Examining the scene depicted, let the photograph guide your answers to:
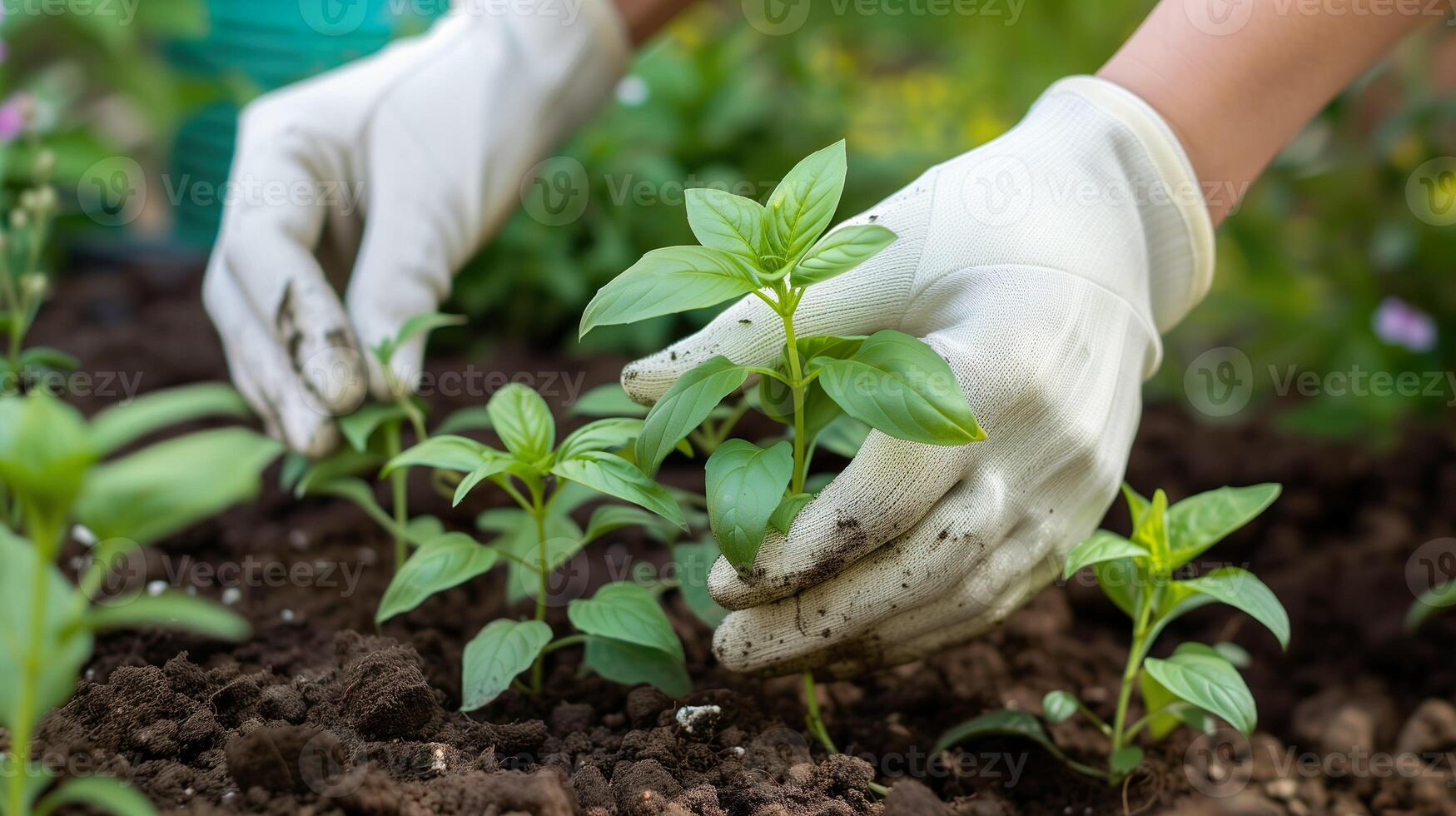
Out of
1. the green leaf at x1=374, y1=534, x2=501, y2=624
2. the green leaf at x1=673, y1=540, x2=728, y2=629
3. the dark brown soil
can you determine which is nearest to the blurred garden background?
the dark brown soil

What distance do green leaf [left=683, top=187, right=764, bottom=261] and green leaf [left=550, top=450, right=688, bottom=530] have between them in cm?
27

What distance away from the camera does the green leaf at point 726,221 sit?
1153 mm

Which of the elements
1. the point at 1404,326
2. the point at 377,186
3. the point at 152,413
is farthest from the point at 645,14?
the point at 1404,326

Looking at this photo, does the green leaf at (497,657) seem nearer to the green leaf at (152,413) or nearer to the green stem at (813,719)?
the green stem at (813,719)

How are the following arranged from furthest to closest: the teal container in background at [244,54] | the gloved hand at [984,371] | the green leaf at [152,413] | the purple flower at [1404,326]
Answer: the teal container in background at [244,54], the purple flower at [1404,326], the gloved hand at [984,371], the green leaf at [152,413]

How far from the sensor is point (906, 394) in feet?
3.54

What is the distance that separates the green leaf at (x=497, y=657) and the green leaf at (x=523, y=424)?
20 centimetres

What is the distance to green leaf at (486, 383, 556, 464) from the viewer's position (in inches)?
50.4

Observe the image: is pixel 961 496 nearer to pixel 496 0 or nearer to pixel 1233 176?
pixel 1233 176

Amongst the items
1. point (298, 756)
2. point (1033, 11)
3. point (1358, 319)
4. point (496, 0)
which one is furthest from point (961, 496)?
point (1033, 11)

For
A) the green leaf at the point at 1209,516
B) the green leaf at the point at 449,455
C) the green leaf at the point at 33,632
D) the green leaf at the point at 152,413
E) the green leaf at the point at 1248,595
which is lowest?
the green leaf at the point at 1248,595

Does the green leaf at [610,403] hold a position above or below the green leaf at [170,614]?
below

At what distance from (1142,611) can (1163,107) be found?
0.69m

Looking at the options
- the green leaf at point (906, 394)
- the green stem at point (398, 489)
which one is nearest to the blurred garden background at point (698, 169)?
the green stem at point (398, 489)
